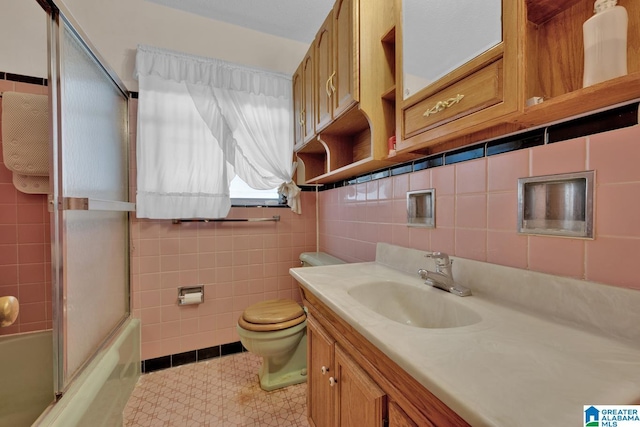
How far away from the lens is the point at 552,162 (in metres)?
0.71

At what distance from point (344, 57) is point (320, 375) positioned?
1424 millimetres

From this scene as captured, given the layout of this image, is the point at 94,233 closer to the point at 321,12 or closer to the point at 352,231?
the point at 352,231

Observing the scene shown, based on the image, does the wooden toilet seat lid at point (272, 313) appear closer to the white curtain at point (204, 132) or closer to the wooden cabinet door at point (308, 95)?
the white curtain at point (204, 132)

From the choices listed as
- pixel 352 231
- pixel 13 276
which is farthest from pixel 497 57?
pixel 13 276

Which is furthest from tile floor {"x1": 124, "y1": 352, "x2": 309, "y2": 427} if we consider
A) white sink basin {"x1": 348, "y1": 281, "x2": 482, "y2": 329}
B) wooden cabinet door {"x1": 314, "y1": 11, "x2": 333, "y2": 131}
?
wooden cabinet door {"x1": 314, "y1": 11, "x2": 333, "y2": 131}

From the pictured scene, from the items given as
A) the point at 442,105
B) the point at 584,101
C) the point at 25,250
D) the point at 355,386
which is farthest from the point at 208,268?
the point at 584,101

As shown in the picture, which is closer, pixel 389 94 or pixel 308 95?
pixel 389 94

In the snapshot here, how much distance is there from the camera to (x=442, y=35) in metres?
0.83

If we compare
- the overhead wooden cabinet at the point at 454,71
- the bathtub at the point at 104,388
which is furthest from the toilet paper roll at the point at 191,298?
the overhead wooden cabinet at the point at 454,71

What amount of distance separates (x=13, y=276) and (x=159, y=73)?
4.89ft

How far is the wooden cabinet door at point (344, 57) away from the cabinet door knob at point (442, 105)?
1.18 feet

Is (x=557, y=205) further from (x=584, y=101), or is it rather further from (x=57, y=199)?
(x=57, y=199)

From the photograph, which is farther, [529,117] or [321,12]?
[321,12]

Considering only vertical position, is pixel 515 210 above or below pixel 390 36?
below
